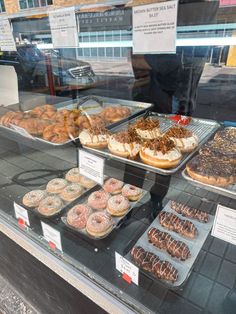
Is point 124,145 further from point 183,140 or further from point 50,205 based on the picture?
point 50,205

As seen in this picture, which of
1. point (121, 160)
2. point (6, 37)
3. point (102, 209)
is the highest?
point (6, 37)

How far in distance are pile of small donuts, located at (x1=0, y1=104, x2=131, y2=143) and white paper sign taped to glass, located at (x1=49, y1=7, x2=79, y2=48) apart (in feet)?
1.23

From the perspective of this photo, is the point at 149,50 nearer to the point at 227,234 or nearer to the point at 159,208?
the point at 227,234

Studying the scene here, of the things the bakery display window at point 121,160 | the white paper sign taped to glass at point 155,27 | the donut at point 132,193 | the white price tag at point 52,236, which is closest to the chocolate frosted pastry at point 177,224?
the bakery display window at point 121,160

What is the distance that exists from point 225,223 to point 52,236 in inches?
33.4

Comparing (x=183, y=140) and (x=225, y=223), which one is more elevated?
(x=183, y=140)

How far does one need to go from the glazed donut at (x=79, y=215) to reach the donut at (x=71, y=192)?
0.33 ft

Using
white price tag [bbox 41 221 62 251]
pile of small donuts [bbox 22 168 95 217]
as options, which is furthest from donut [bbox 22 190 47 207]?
white price tag [bbox 41 221 62 251]

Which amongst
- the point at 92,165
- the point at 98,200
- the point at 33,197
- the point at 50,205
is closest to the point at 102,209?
the point at 98,200

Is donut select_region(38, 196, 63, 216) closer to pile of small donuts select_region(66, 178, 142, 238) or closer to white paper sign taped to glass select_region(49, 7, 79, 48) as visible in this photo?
pile of small donuts select_region(66, 178, 142, 238)

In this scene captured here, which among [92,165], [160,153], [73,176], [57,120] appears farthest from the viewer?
[73,176]

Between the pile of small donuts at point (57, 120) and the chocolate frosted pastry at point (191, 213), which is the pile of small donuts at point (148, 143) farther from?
the chocolate frosted pastry at point (191, 213)

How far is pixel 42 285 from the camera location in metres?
1.42

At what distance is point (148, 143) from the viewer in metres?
0.91
